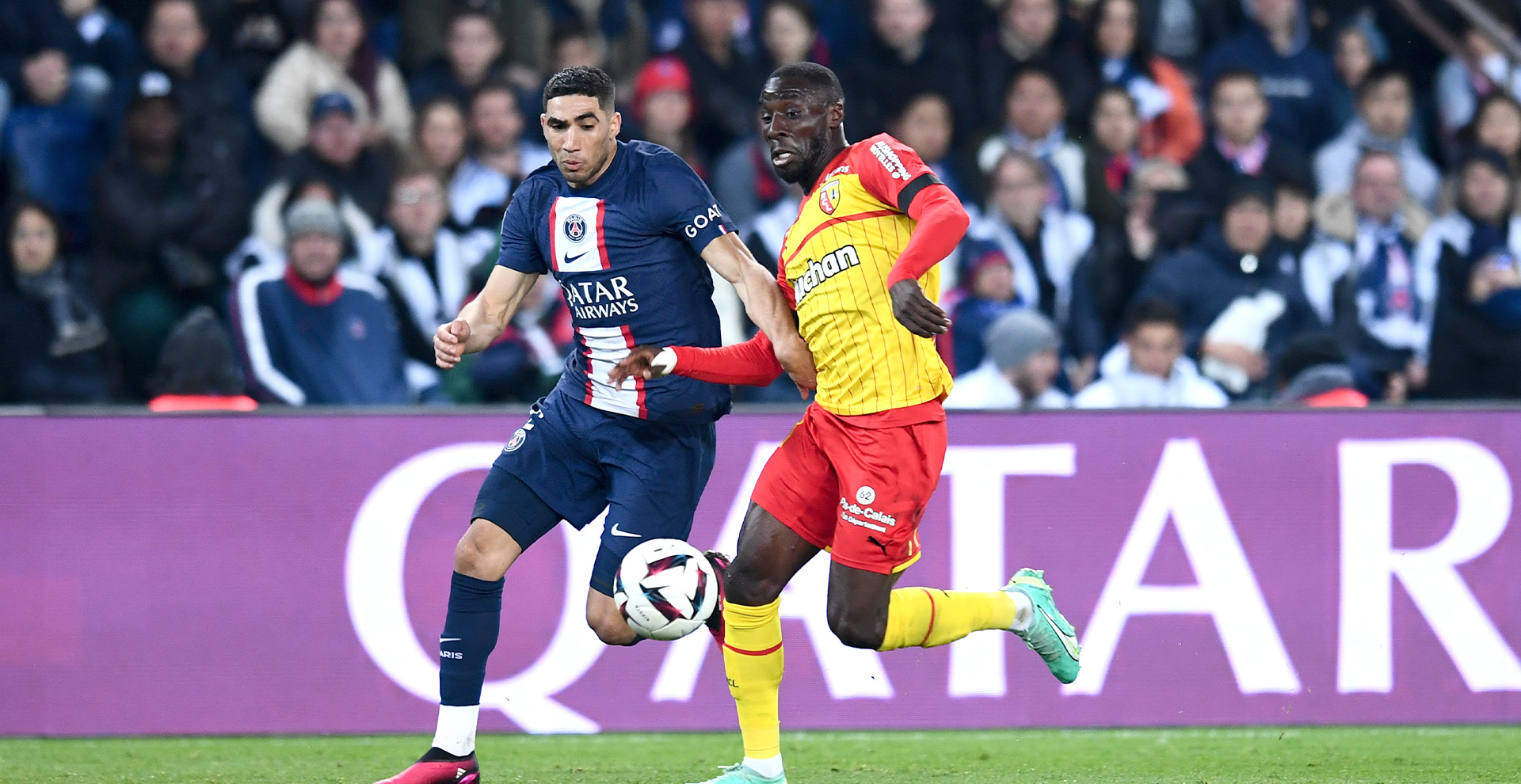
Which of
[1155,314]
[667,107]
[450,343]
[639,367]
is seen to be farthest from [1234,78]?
[450,343]

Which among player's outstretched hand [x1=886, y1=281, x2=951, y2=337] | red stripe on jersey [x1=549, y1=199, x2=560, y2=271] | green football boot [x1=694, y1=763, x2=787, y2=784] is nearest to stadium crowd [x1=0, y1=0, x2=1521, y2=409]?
red stripe on jersey [x1=549, y1=199, x2=560, y2=271]

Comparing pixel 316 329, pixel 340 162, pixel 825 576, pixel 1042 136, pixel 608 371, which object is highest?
pixel 1042 136

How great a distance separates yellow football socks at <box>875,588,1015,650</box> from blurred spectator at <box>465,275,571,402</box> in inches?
121

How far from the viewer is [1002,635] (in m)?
6.97

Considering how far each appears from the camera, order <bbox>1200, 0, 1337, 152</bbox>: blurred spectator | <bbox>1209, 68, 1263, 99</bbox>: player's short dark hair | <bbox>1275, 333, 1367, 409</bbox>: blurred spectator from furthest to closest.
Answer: <bbox>1200, 0, 1337, 152</bbox>: blurred spectator
<bbox>1209, 68, 1263, 99</bbox>: player's short dark hair
<bbox>1275, 333, 1367, 409</bbox>: blurred spectator

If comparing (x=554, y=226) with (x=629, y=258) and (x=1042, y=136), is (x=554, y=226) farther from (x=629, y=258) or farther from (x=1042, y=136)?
(x=1042, y=136)

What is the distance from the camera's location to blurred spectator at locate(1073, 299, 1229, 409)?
810cm

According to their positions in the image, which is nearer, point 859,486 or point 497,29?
point 859,486

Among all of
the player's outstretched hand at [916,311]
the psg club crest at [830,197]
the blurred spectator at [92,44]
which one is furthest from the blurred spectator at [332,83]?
the player's outstretched hand at [916,311]

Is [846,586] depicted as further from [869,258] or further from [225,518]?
[225,518]

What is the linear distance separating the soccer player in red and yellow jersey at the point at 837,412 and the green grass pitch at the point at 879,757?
759mm

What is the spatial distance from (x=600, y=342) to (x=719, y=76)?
4.18 metres

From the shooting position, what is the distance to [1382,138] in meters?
9.75

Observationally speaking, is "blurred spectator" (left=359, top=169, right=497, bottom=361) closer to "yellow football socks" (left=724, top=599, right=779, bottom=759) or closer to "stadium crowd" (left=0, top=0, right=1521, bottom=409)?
"stadium crowd" (left=0, top=0, right=1521, bottom=409)
